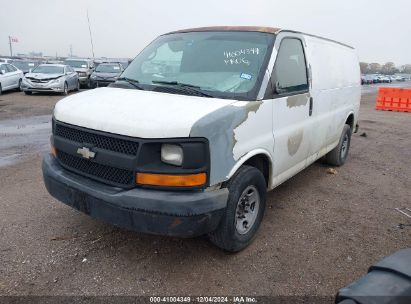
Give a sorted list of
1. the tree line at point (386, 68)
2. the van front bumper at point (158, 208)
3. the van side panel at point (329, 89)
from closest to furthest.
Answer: the van front bumper at point (158, 208) → the van side panel at point (329, 89) → the tree line at point (386, 68)

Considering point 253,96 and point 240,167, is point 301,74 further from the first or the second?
point 240,167

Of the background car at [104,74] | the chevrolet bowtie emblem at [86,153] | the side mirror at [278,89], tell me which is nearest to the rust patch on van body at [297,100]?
the side mirror at [278,89]

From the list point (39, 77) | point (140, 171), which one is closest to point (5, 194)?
point (140, 171)

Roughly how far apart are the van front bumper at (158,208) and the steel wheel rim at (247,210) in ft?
1.59

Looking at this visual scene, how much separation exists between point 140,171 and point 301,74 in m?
2.44

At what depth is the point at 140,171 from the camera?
2.90 metres

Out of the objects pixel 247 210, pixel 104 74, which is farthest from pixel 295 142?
pixel 104 74

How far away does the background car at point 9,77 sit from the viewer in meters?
17.0

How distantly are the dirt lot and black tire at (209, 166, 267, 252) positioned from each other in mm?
163

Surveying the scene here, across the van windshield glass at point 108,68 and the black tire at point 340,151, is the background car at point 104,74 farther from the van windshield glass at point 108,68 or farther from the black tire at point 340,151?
the black tire at point 340,151

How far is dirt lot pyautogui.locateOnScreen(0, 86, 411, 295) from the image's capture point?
308 centimetres

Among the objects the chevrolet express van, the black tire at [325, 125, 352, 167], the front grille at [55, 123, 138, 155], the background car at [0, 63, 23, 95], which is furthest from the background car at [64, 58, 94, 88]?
the front grille at [55, 123, 138, 155]

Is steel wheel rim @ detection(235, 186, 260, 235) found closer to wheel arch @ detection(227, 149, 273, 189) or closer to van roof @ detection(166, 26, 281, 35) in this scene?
wheel arch @ detection(227, 149, 273, 189)

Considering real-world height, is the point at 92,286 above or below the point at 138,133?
below
